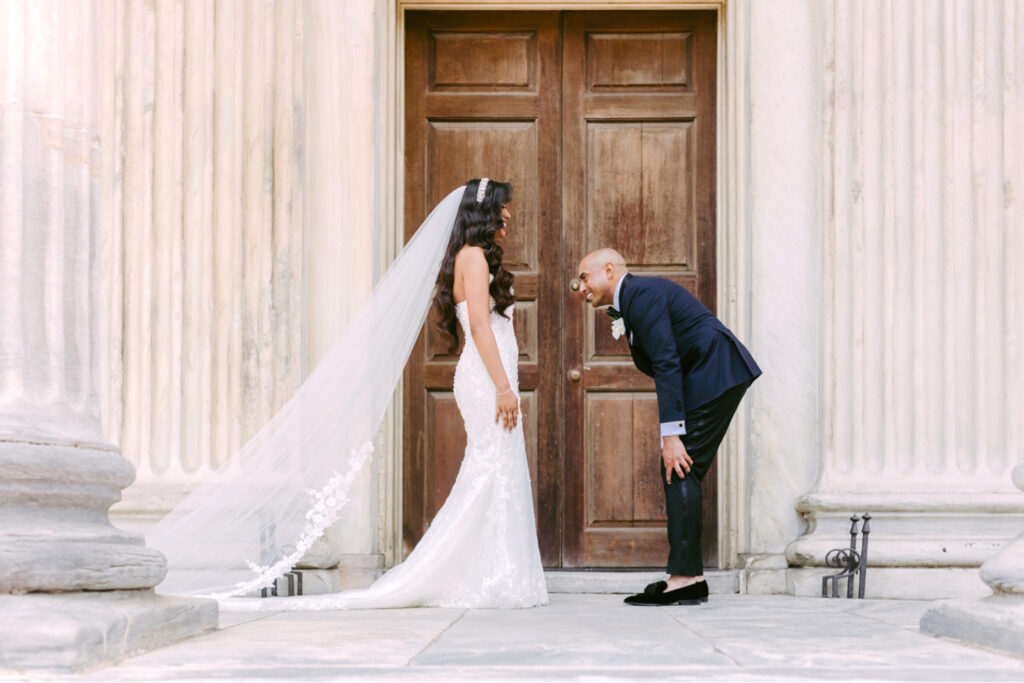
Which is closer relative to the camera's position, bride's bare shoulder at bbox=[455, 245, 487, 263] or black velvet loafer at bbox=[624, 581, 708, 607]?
black velvet loafer at bbox=[624, 581, 708, 607]

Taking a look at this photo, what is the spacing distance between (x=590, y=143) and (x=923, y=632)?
347 centimetres

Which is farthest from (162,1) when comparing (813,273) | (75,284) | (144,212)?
(813,273)

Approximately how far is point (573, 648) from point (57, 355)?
74.2 inches

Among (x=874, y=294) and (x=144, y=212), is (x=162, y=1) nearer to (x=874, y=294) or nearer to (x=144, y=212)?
(x=144, y=212)

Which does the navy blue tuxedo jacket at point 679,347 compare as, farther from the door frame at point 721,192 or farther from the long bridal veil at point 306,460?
the long bridal veil at point 306,460

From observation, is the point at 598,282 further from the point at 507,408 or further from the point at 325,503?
the point at 325,503

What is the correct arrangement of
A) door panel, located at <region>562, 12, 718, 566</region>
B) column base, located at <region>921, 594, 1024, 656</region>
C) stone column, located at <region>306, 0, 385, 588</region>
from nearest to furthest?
column base, located at <region>921, 594, 1024, 656</region> → stone column, located at <region>306, 0, 385, 588</region> → door panel, located at <region>562, 12, 718, 566</region>

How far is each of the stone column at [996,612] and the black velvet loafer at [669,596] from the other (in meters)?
1.61

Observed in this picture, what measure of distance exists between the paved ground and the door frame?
3.97ft

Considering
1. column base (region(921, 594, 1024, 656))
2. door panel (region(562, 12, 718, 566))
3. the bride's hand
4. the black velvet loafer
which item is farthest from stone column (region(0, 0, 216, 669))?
door panel (region(562, 12, 718, 566))

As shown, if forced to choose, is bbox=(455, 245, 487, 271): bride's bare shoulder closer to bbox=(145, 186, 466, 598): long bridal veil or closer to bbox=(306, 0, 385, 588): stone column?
bbox=(145, 186, 466, 598): long bridal veil

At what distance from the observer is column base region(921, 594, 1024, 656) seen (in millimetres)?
4383

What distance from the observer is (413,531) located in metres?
7.50

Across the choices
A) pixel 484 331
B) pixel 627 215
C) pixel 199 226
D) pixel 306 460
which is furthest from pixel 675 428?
pixel 199 226
